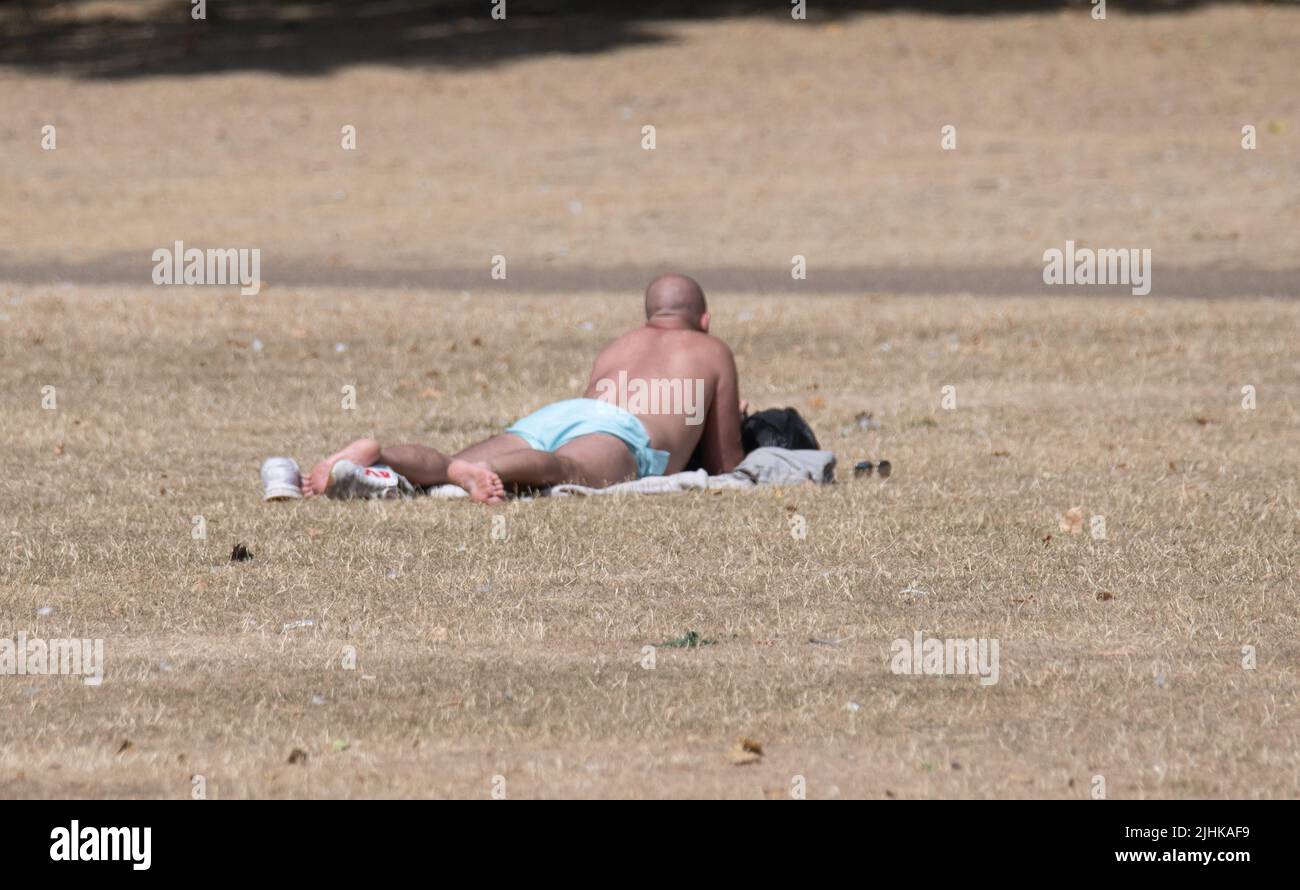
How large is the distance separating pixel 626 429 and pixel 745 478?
1.93 ft

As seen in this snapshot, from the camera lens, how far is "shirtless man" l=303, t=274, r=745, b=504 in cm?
771

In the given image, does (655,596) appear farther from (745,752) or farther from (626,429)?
(626,429)

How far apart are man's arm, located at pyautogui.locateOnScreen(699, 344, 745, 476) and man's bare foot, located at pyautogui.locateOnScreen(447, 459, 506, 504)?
1.15 meters

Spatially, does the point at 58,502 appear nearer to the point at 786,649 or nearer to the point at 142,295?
the point at 786,649

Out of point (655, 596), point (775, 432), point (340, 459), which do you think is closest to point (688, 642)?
point (655, 596)

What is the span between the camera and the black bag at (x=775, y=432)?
8.62m

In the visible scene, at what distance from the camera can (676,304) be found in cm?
859

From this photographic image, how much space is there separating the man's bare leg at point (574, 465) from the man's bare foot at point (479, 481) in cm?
10

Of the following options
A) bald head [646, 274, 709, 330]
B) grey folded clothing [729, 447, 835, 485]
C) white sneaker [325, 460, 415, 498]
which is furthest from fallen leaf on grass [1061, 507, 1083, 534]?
white sneaker [325, 460, 415, 498]

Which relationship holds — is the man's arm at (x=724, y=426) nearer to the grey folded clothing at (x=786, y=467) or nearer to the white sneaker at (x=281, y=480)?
the grey folded clothing at (x=786, y=467)

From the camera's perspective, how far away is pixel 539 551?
6.76 m

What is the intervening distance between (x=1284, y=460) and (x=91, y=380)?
6908mm

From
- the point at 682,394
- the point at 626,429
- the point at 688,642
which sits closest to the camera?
the point at 688,642

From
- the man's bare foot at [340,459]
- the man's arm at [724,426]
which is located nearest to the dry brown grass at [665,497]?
the man's bare foot at [340,459]
